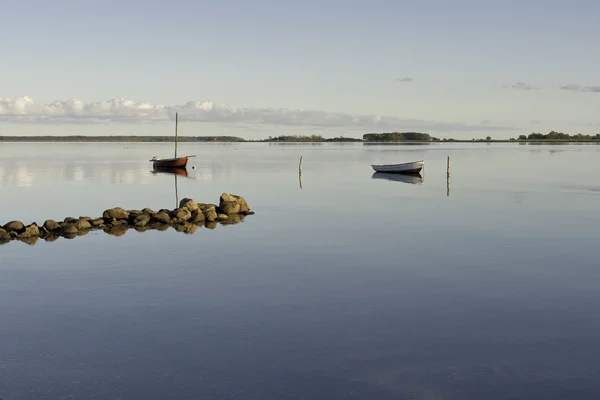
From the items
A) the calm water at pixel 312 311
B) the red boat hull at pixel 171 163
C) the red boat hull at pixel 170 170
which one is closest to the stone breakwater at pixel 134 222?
the calm water at pixel 312 311

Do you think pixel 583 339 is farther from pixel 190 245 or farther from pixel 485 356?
pixel 190 245

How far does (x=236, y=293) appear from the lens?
69.5ft

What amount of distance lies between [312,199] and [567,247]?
88.6 ft

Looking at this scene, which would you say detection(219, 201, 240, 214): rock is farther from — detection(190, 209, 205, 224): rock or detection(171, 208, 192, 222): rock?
detection(171, 208, 192, 222): rock

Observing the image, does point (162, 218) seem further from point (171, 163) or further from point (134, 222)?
point (171, 163)

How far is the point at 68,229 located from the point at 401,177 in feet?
178

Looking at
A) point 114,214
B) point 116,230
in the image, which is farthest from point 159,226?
point 114,214

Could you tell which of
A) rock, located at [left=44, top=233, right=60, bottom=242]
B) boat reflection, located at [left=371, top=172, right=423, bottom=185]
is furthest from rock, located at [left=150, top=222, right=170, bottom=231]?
boat reflection, located at [left=371, top=172, right=423, bottom=185]

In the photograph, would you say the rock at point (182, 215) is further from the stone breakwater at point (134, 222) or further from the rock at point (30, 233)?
the rock at point (30, 233)

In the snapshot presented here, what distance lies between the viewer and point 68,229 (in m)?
34.9

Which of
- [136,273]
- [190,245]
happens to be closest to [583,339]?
[136,273]

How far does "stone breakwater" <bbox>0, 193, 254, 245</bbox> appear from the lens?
33969mm

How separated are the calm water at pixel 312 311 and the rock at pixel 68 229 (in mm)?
1886

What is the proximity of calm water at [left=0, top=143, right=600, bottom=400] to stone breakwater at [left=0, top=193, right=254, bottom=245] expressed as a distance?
165 cm
